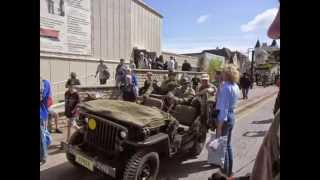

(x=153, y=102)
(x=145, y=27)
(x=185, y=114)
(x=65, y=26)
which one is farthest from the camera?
(x=145, y=27)

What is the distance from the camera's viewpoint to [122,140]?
4910mm

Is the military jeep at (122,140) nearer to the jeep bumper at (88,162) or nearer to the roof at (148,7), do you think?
the jeep bumper at (88,162)

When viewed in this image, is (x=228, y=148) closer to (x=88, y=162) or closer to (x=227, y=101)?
(x=227, y=101)

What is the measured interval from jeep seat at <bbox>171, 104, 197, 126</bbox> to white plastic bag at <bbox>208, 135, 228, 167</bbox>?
1.57 m

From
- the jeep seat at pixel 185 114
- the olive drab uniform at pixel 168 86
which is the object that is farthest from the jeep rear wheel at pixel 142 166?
the olive drab uniform at pixel 168 86

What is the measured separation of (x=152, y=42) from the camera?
22203 mm

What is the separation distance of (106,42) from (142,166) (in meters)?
12.2

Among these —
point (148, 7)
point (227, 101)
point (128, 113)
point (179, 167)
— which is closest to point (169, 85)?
point (179, 167)

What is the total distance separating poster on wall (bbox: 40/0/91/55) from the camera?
42.2ft

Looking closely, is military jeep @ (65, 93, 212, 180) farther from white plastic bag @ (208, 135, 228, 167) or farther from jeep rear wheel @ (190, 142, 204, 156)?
jeep rear wheel @ (190, 142, 204, 156)
